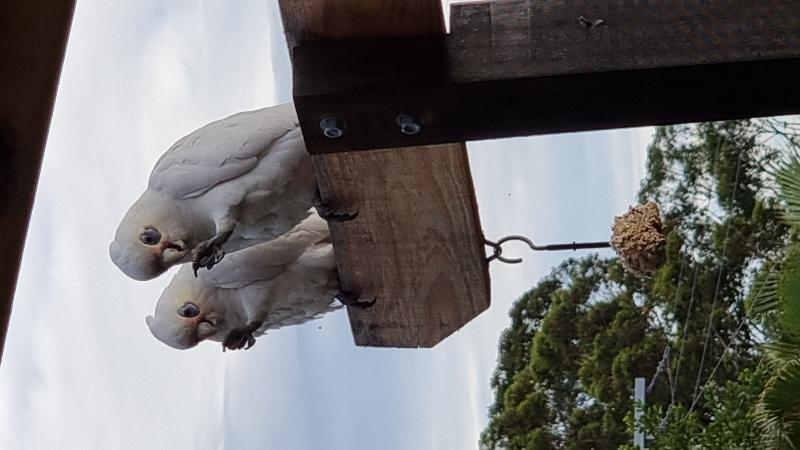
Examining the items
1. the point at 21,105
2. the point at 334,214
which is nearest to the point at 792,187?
the point at 334,214

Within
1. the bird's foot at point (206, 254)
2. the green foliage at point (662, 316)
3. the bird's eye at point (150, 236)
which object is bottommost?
the green foliage at point (662, 316)

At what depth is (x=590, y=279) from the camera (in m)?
8.69

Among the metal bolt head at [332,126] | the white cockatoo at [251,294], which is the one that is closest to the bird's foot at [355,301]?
the white cockatoo at [251,294]

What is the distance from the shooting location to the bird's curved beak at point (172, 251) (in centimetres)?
122

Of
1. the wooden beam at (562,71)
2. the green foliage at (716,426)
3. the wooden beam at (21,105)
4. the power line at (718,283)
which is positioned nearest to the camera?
Result: the wooden beam at (21,105)

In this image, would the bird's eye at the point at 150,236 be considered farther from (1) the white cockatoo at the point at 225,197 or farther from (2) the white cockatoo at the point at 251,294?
(2) the white cockatoo at the point at 251,294

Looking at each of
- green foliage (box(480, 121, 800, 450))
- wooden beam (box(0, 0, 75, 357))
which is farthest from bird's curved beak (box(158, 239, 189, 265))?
green foliage (box(480, 121, 800, 450))

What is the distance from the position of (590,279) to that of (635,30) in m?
8.05

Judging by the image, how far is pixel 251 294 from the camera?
1.38 m

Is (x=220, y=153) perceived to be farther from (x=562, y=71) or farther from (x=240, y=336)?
(x=562, y=71)

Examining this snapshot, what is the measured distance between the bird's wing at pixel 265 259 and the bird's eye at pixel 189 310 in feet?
0.16

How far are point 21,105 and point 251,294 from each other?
2.91 ft

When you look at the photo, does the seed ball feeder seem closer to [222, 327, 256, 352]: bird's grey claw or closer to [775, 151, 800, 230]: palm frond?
[775, 151, 800, 230]: palm frond

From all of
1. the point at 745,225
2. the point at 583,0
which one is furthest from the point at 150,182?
the point at 745,225
